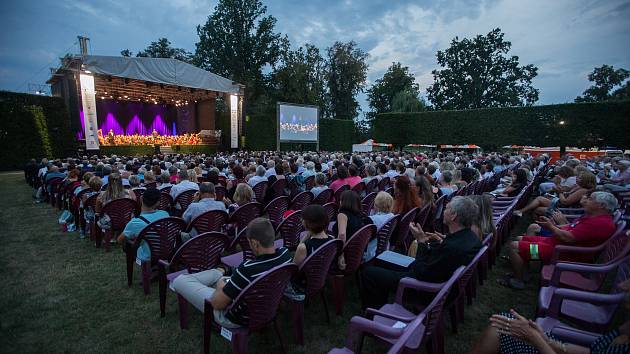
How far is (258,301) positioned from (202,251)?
948 mm

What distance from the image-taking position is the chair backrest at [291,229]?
323 cm

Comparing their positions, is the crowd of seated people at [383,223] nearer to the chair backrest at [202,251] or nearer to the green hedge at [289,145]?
the chair backrest at [202,251]

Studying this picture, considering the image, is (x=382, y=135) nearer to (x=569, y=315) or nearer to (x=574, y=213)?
(x=574, y=213)

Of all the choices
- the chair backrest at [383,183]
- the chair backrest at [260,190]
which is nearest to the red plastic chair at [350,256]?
the chair backrest at [260,190]

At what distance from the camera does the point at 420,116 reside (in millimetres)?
25031

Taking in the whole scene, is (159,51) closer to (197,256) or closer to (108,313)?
(108,313)

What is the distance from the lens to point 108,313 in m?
2.82

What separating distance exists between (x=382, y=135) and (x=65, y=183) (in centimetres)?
2439

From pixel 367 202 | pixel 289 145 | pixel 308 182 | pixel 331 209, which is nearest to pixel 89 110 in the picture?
pixel 308 182

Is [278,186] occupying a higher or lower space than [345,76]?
lower

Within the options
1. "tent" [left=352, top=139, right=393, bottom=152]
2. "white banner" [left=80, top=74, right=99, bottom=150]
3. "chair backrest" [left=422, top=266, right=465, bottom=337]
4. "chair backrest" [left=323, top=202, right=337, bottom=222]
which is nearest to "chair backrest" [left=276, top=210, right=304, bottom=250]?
"chair backrest" [left=323, top=202, right=337, bottom=222]

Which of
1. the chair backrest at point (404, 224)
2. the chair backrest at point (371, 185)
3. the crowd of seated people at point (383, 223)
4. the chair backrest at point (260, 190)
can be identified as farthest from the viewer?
the chair backrest at point (371, 185)

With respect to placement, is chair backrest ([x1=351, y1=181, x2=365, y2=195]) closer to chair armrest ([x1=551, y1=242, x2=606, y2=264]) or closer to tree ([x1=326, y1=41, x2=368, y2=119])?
chair armrest ([x1=551, y1=242, x2=606, y2=264])

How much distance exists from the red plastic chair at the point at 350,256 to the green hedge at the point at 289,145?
69.0 ft
